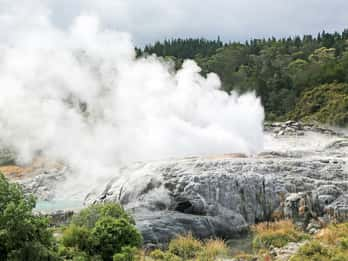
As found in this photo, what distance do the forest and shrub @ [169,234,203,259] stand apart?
28.5m

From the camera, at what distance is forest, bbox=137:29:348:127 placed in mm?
44719

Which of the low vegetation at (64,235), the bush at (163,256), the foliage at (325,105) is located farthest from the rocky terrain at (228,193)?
the foliage at (325,105)

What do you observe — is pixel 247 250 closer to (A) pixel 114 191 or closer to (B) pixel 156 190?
(B) pixel 156 190

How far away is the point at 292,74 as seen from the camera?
2158 inches

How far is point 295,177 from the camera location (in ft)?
60.5

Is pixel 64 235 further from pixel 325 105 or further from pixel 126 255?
pixel 325 105

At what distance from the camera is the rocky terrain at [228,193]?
53.0ft

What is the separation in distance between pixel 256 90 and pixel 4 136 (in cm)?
2328

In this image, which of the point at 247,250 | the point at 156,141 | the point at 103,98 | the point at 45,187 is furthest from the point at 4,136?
the point at 247,250

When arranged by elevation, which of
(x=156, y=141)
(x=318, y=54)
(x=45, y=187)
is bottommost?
(x=45, y=187)

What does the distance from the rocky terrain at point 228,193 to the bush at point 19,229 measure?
5813mm

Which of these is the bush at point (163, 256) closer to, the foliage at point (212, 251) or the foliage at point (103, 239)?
the foliage at point (212, 251)

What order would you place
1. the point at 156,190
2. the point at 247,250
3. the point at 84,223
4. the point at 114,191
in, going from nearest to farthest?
the point at 84,223, the point at 247,250, the point at 156,190, the point at 114,191

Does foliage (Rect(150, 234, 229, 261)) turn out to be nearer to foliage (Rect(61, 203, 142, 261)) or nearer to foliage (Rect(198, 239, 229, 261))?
foliage (Rect(198, 239, 229, 261))
